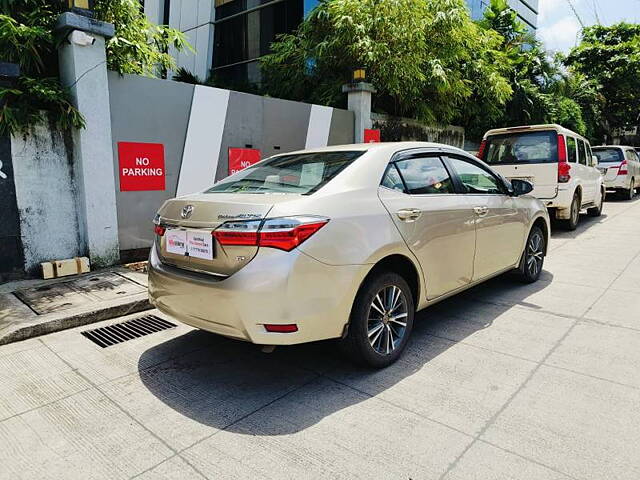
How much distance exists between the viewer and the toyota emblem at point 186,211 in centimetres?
293

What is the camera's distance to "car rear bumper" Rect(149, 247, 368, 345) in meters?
2.53

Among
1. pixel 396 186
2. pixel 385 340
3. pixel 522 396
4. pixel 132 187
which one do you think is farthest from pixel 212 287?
pixel 132 187

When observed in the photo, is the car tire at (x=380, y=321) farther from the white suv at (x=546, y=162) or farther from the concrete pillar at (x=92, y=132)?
the white suv at (x=546, y=162)

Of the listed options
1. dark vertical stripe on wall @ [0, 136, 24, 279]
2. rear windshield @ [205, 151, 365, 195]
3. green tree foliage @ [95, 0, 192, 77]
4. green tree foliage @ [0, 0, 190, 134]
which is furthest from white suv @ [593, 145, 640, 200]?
dark vertical stripe on wall @ [0, 136, 24, 279]

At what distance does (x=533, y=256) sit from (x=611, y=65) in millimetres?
24751

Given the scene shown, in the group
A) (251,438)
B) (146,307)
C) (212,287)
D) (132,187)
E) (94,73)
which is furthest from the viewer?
(132,187)

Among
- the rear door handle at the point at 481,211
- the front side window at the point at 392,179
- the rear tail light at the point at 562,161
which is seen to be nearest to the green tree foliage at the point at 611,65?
the rear tail light at the point at 562,161

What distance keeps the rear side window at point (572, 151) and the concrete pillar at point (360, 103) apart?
3643mm

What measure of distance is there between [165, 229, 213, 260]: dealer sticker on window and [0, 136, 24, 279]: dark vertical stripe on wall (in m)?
2.85

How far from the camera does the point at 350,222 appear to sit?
279 cm

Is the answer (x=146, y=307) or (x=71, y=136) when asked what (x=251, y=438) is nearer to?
(x=146, y=307)

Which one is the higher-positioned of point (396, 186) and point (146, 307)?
point (396, 186)

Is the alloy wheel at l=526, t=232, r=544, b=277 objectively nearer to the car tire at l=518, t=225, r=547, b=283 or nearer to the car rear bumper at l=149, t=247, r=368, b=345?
the car tire at l=518, t=225, r=547, b=283

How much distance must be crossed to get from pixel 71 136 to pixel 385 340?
14.3 feet
